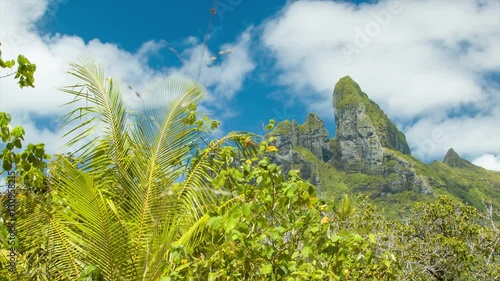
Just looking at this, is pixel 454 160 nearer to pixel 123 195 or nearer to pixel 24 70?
pixel 123 195

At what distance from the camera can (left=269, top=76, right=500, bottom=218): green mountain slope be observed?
12619 cm

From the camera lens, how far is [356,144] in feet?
490

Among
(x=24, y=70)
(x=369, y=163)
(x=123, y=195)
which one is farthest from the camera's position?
(x=369, y=163)

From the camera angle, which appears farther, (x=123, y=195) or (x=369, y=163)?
(x=369, y=163)

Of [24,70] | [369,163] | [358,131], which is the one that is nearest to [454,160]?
[358,131]

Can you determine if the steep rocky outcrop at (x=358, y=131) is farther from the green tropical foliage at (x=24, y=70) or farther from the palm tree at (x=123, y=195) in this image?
the green tropical foliage at (x=24, y=70)

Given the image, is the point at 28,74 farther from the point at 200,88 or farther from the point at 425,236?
the point at 425,236

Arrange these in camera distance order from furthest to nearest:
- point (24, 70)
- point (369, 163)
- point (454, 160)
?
1. point (454, 160)
2. point (369, 163)
3. point (24, 70)

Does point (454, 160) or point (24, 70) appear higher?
point (454, 160)

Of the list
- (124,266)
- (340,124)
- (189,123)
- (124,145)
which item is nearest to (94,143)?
(124,145)

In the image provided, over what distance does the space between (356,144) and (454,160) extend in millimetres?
60024

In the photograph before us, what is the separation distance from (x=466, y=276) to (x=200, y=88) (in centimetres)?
1403

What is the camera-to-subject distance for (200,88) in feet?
20.3

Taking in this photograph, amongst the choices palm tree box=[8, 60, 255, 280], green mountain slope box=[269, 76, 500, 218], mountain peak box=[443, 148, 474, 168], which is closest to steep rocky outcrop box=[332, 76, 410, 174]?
green mountain slope box=[269, 76, 500, 218]
